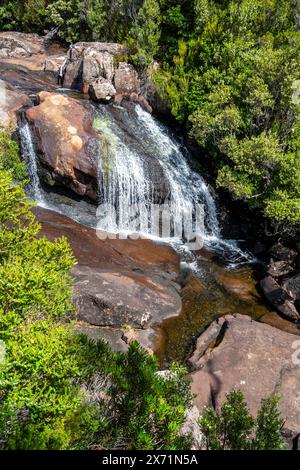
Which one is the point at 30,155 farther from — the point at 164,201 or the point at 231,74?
the point at 231,74

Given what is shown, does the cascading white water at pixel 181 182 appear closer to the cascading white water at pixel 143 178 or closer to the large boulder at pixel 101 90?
the cascading white water at pixel 143 178

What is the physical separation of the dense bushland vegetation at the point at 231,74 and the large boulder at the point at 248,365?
21.2 feet

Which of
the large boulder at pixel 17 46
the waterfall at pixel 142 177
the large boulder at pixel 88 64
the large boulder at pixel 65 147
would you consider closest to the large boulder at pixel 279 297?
the waterfall at pixel 142 177

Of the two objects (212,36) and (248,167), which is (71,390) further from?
(212,36)

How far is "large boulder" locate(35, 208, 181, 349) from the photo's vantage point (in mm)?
14211

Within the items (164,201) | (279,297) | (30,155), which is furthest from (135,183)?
(279,297)

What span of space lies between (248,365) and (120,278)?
6.18 meters

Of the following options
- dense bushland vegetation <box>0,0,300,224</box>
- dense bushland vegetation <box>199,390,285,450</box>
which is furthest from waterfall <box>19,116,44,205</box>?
dense bushland vegetation <box>199,390,285,450</box>

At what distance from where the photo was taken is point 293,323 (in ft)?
53.5

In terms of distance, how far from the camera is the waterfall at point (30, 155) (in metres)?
20.0

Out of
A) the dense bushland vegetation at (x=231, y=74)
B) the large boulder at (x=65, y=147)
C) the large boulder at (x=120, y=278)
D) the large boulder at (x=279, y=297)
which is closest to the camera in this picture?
the large boulder at (x=120, y=278)

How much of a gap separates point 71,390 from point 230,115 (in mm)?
16020

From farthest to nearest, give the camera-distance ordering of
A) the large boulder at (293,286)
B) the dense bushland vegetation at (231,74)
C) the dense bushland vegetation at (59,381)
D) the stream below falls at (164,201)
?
the dense bushland vegetation at (231,74) < the large boulder at (293,286) < the stream below falls at (164,201) < the dense bushland vegetation at (59,381)
